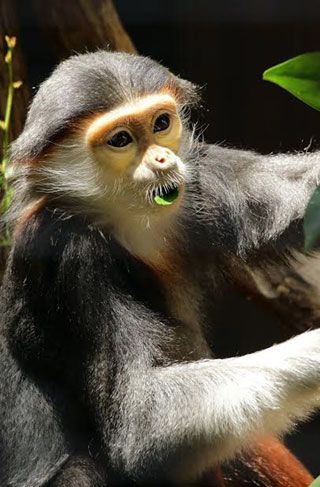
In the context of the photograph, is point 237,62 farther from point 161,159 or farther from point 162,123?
point 161,159

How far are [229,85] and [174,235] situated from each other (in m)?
0.86

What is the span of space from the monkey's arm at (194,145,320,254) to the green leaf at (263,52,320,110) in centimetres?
68

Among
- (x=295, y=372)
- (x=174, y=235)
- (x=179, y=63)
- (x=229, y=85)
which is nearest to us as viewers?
(x=295, y=372)

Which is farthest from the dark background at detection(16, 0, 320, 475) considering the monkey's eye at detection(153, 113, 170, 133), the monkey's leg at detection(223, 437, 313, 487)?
the monkey's eye at detection(153, 113, 170, 133)

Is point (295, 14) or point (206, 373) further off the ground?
point (295, 14)

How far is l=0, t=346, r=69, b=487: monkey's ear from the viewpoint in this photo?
1.73m

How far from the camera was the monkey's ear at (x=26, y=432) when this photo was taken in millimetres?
1728

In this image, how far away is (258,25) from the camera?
215 cm

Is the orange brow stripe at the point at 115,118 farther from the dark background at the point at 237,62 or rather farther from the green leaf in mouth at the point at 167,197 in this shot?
the dark background at the point at 237,62

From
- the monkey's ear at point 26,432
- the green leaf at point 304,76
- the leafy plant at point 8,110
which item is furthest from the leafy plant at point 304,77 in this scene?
the leafy plant at point 8,110

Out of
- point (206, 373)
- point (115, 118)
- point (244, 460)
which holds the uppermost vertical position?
point (115, 118)

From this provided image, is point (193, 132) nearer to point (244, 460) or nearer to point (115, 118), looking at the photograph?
point (115, 118)

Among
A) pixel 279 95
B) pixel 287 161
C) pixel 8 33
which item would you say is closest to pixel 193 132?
pixel 287 161

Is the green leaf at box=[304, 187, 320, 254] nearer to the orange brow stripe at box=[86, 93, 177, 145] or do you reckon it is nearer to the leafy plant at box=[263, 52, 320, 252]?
the leafy plant at box=[263, 52, 320, 252]
